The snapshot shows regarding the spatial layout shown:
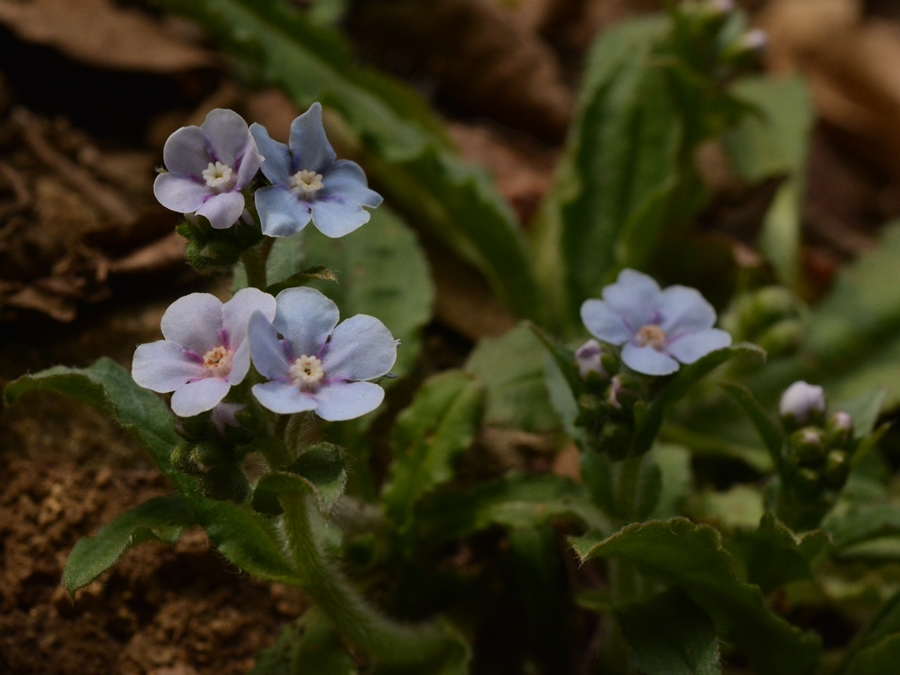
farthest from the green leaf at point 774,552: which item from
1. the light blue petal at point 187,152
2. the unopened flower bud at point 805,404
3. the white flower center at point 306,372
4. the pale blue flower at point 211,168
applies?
the light blue petal at point 187,152

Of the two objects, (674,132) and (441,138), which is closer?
(674,132)

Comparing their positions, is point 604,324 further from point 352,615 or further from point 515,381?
point 352,615

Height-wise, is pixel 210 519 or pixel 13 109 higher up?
pixel 210 519

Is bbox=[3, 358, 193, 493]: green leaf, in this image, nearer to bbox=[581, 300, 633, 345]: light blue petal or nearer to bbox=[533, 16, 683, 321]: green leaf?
bbox=[581, 300, 633, 345]: light blue petal

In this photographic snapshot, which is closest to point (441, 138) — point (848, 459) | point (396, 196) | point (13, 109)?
point (396, 196)

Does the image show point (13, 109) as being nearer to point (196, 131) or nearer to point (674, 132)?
point (196, 131)

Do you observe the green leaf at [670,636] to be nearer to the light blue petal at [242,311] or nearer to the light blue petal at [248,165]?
the light blue petal at [242,311]

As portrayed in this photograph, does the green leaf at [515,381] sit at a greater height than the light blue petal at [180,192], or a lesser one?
lesser
